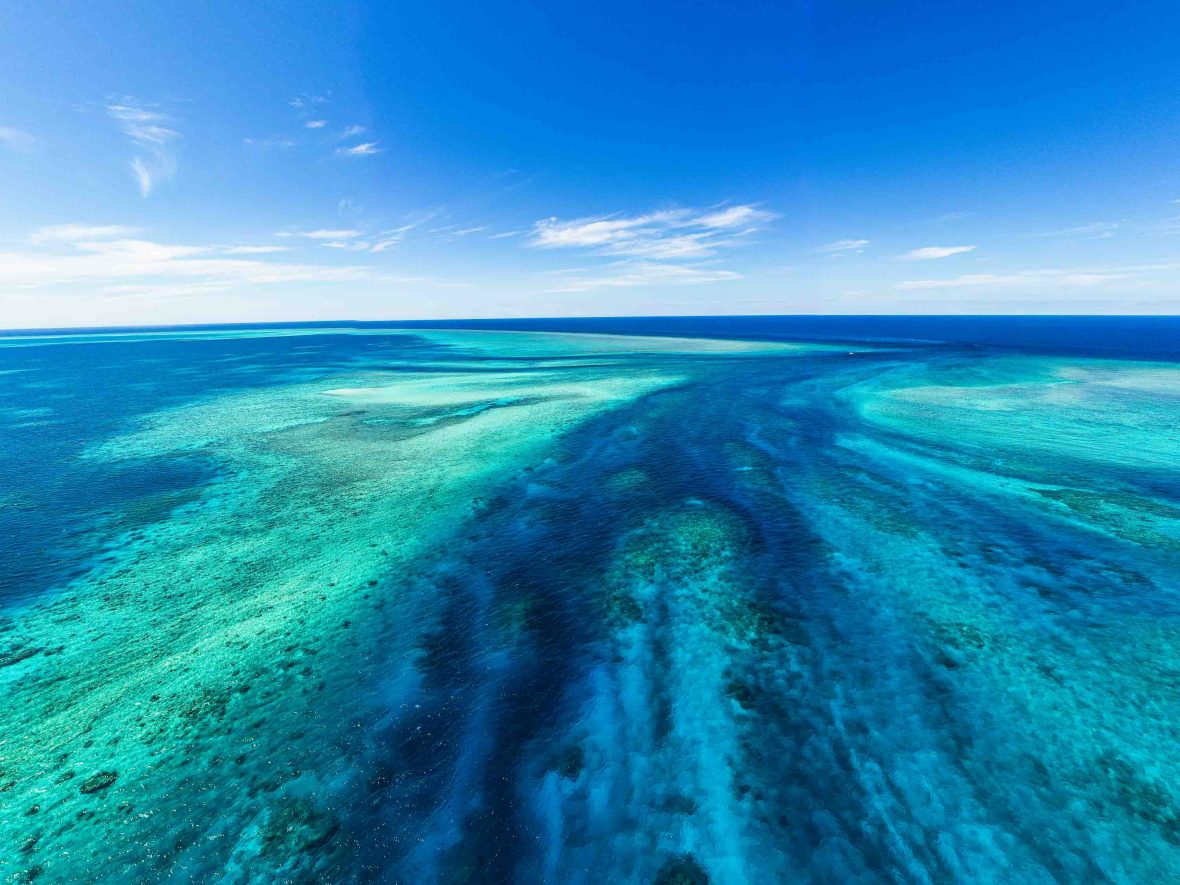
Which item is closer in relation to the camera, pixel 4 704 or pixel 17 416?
pixel 4 704

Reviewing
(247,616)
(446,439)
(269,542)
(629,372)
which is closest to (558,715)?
(247,616)

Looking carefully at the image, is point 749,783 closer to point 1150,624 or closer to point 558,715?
point 558,715

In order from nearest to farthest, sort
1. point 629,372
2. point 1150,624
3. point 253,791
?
point 253,791, point 1150,624, point 629,372

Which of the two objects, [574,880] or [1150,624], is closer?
[574,880]

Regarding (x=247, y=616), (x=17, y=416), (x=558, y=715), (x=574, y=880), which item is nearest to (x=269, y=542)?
(x=247, y=616)

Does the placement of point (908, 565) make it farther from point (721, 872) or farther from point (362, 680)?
point (362, 680)

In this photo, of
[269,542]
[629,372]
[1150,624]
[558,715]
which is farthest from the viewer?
[629,372]
